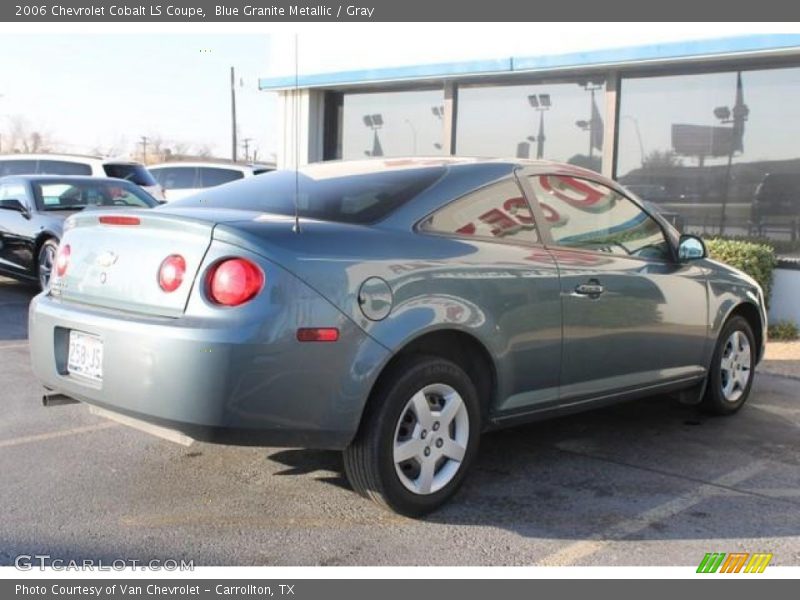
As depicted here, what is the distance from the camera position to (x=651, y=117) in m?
10.4

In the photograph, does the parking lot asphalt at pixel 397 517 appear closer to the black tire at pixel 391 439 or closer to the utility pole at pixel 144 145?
the black tire at pixel 391 439

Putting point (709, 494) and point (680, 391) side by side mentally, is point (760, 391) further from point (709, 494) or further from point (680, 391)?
point (709, 494)

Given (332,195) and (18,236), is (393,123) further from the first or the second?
(332,195)

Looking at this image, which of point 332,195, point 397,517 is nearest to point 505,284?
point 332,195

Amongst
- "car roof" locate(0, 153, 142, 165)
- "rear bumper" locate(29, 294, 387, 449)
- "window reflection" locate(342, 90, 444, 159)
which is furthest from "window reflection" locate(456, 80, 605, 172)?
"rear bumper" locate(29, 294, 387, 449)

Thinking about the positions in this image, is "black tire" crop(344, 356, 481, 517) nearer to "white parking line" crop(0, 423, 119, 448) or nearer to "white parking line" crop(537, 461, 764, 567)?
"white parking line" crop(537, 461, 764, 567)

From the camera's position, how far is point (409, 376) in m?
3.67

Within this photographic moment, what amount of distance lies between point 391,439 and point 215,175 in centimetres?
1526

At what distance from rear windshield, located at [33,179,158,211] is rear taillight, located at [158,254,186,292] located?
7.08m

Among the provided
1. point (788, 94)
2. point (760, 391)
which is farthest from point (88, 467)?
point (788, 94)

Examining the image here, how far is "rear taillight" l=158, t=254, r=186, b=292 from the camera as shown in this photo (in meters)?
3.44

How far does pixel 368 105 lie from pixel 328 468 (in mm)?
10014

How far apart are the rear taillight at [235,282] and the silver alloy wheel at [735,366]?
3.57 metres

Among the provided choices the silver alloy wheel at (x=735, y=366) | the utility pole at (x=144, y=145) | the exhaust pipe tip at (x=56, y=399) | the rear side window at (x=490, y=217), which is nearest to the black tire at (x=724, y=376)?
the silver alloy wheel at (x=735, y=366)
